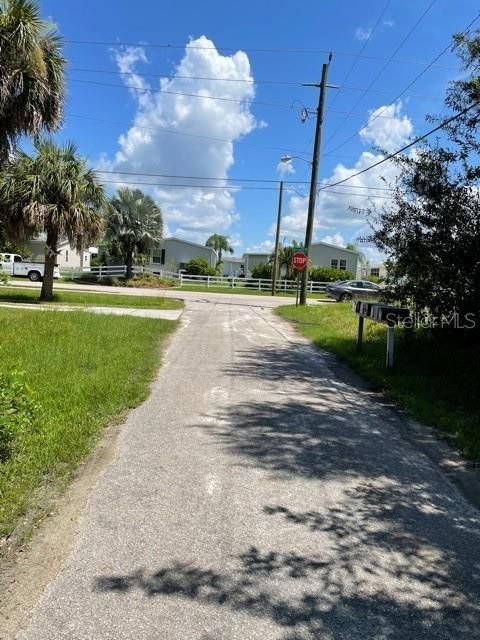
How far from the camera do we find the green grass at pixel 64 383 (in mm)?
4064

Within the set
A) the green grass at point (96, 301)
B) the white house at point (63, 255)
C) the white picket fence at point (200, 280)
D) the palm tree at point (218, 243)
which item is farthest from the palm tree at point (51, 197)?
the palm tree at point (218, 243)

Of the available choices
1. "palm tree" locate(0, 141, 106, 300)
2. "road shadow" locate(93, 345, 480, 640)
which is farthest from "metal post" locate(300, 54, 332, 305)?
"road shadow" locate(93, 345, 480, 640)

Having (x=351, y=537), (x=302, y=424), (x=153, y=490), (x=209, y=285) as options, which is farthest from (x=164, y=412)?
(x=209, y=285)

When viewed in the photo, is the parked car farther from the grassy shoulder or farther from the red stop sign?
the grassy shoulder

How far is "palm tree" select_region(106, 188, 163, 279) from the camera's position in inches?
1468

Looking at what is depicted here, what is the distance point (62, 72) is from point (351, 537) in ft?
→ 49.5

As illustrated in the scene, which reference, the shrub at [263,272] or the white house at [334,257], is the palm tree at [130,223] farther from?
the white house at [334,257]

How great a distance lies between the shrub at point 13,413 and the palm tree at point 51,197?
15930 mm

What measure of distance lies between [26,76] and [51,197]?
743 centimetres

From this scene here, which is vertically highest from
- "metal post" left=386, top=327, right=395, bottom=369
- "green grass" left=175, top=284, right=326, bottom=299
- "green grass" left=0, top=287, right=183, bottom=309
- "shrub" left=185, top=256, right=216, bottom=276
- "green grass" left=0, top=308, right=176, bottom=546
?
"shrub" left=185, top=256, right=216, bottom=276

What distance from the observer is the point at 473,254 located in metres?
8.58

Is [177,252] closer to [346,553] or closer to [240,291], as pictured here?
[240,291]

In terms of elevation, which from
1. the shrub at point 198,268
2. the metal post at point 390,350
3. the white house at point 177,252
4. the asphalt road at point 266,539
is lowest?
the asphalt road at point 266,539

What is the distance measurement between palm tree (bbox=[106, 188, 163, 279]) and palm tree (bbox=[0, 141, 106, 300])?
16.4 m
